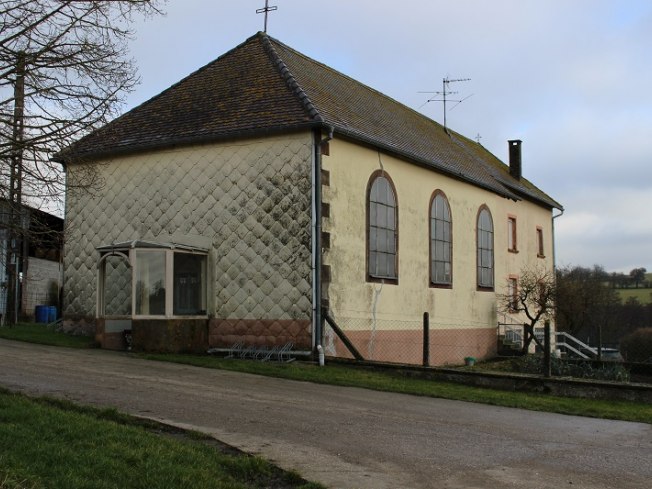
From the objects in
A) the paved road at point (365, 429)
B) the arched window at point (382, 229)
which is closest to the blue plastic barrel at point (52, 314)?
the paved road at point (365, 429)

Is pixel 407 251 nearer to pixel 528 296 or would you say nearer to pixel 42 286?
pixel 528 296

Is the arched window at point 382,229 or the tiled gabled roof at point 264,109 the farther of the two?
the arched window at point 382,229

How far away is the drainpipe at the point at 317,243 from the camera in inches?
624

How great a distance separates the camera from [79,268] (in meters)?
19.5

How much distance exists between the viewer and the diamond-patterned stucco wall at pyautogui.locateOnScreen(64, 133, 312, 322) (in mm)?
16250

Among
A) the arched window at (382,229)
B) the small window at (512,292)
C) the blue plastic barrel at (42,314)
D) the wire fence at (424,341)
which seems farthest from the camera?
the blue plastic barrel at (42,314)

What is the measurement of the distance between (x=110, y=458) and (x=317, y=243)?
1022 centimetres

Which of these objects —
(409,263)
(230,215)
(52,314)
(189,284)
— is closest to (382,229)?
(409,263)

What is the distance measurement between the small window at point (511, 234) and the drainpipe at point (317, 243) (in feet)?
45.1

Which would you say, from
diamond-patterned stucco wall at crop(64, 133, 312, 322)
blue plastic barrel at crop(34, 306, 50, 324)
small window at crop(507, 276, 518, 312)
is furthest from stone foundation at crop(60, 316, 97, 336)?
small window at crop(507, 276, 518, 312)

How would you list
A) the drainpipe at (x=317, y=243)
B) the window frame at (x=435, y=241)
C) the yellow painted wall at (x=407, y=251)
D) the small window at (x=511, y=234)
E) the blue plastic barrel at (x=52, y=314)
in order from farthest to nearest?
the blue plastic barrel at (x=52, y=314)
the small window at (x=511, y=234)
the window frame at (x=435, y=241)
the yellow painted wall at (x=407, y=251)
the drainpipe at (x=317, y=243)

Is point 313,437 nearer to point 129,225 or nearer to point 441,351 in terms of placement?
point 129,225

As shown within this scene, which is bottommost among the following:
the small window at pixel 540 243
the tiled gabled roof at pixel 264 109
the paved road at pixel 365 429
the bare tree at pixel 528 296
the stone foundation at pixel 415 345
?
the paved road at pixel 365 429

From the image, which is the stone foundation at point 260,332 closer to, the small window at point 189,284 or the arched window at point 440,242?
the small window at point 189,284
